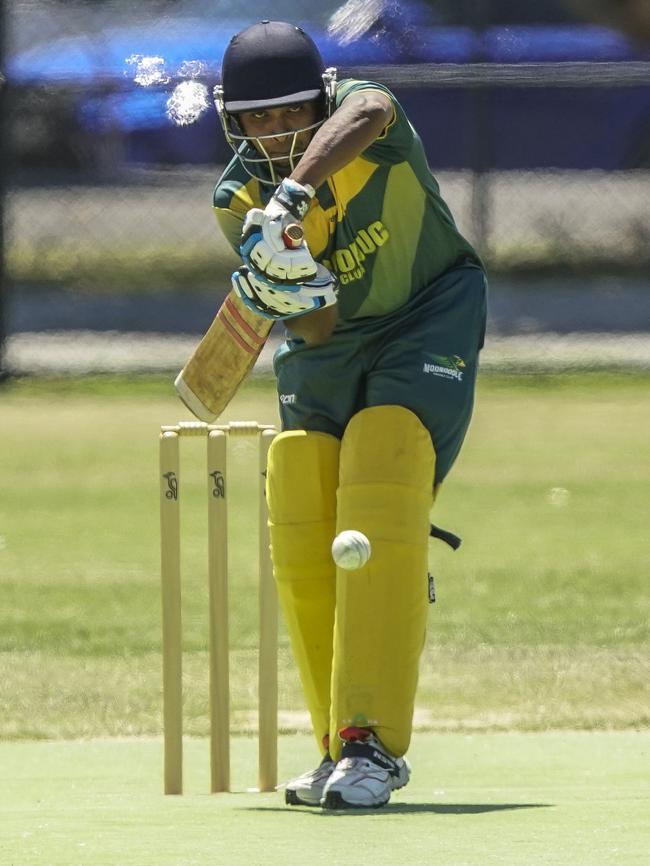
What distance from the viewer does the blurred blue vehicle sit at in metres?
10.6

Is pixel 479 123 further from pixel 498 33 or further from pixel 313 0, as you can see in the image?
pixel 313 0

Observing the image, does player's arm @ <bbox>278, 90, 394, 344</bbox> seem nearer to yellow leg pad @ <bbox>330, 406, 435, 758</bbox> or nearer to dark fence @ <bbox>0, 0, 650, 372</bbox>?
yellow leg pad @ <bbox>330, 406, 435, 758</bbox>

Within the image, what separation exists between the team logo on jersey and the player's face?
19cm

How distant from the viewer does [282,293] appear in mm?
3139

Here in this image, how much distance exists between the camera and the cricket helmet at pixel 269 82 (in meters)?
3.31

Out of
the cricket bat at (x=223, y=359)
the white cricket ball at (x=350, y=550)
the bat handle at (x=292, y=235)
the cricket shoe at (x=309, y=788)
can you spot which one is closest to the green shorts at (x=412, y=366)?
the cricket bat at (x=223, y=359)

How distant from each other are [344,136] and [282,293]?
0.27 metres

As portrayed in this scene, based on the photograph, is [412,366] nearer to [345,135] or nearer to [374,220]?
[374,220]

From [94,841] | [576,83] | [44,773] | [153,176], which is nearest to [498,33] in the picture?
[576,83]

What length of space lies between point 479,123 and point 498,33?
522 millimetres

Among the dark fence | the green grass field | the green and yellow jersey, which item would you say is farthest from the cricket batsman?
the dark fence

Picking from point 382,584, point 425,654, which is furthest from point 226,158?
point 382,584

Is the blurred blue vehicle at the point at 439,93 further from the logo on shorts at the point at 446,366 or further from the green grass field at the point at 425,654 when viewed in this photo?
the logo on shorts at the point at 446,366

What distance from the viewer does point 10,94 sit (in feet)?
35.1
